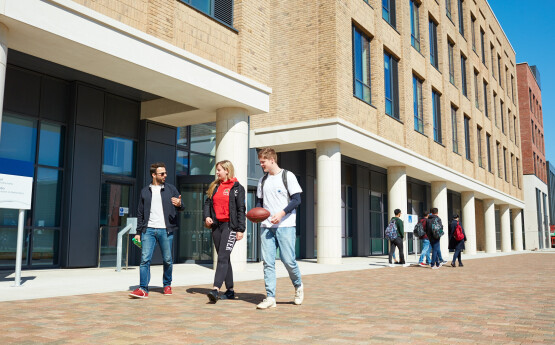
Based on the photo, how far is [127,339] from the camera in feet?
14.9

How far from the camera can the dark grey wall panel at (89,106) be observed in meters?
13.7

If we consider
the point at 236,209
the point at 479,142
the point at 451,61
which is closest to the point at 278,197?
the point at 236,209

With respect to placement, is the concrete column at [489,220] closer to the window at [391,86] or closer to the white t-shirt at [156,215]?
the window at [391,86]

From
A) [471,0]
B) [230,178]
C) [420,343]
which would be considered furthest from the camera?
[471,0]

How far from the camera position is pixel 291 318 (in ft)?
18.9

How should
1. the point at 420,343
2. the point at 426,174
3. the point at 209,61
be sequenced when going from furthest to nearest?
the point at 426,174
the point at 209,61
the point at 420,343

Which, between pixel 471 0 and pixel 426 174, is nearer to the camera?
pixel 426 174

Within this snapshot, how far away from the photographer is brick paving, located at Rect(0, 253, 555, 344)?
465 centimetres

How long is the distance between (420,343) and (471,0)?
35.0 meters

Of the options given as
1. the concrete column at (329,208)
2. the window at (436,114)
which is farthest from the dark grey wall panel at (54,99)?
the window at (436,114)

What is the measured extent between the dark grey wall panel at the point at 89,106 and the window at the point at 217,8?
3.76m

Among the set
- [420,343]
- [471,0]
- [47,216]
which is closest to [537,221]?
[471,0]

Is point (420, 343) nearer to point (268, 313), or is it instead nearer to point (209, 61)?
point (268, 313)

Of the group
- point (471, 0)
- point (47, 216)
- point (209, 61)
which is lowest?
point (47, 216)
